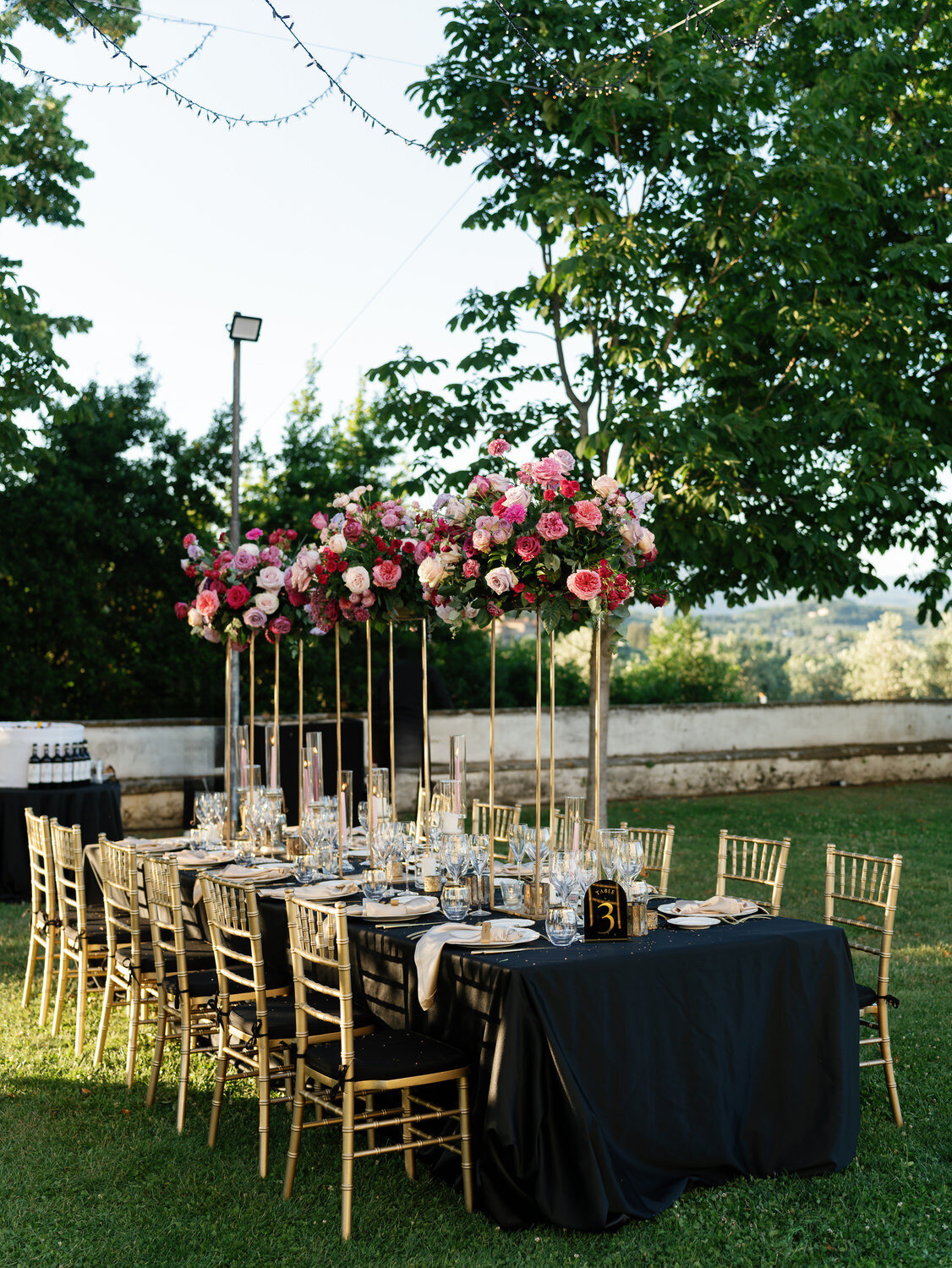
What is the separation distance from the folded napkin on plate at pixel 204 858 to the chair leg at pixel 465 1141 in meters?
2.08

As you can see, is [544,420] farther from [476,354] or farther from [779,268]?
[779,268]

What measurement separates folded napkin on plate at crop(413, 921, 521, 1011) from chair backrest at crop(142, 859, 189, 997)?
108 cm

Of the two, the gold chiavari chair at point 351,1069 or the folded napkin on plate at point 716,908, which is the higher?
the folded napkin on plate at point 716,908

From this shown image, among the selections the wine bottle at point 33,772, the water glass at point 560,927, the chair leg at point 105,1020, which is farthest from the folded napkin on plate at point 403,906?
the wine bottle at point 33,772

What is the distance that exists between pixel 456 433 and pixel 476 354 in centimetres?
67

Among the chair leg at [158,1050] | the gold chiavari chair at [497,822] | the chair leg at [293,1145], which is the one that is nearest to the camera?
the chair leg at [293,1145]

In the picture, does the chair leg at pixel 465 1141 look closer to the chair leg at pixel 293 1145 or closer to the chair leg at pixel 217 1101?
the chair leg at pixel 293 1145

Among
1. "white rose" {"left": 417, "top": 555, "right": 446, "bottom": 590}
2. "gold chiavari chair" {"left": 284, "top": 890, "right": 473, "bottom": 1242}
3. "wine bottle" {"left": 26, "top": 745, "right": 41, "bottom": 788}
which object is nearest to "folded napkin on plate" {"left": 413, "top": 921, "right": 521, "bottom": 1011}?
→ "gold chiavari chair" {"left": 284, "top": 890, "right": 473, "bottom": 1242}

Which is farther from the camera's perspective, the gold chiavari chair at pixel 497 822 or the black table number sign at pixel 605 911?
the gold chiavari chair at pixel 497 822

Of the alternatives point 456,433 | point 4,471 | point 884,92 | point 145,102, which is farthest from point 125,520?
point 884,92

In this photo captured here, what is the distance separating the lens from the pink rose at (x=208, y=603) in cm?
582

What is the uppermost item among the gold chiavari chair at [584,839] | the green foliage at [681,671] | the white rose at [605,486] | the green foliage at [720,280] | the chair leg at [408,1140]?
the green foliage at [720,280]

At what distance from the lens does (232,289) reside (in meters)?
12.8

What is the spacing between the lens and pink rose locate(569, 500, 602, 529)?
12.5 feet
